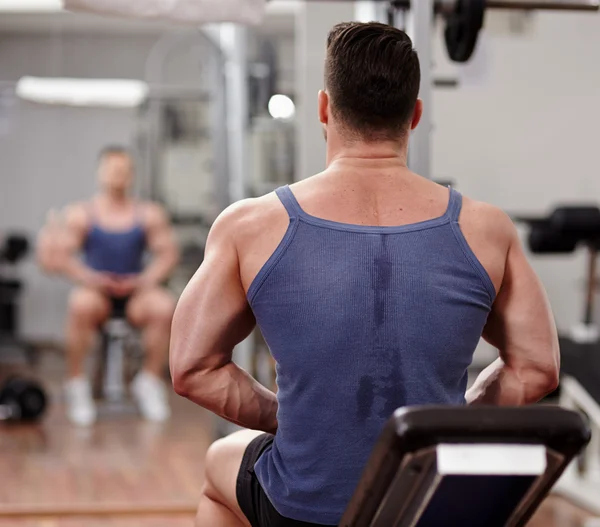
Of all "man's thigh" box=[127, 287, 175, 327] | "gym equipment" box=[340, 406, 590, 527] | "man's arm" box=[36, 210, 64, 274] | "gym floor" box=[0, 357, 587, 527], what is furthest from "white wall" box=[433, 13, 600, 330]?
"gym equipment" box=[340, 406, 590, 527]

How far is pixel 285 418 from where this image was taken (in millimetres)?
1336

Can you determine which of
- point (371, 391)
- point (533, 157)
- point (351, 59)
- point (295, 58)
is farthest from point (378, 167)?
point (295, 58)

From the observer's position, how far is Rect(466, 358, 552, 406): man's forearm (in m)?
1.39

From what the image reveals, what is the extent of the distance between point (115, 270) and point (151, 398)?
67cm

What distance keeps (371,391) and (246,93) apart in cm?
267

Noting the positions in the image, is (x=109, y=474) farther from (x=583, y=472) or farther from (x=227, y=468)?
(x=227, y=468)

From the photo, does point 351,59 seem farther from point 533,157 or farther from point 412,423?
point 533,157

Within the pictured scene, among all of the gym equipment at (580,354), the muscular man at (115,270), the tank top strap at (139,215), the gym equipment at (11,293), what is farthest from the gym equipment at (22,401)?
the gym equipment at (580,354)

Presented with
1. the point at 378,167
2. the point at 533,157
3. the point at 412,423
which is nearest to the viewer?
the point at 412,423

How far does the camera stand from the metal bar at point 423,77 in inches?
78.4

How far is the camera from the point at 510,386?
140cm

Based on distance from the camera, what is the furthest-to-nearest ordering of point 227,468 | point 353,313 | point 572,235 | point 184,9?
point 572,235
point 184,9
point 227,468
point 353,313

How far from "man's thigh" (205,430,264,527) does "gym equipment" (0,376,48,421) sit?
10.4ft

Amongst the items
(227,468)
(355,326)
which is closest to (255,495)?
(227,468)
